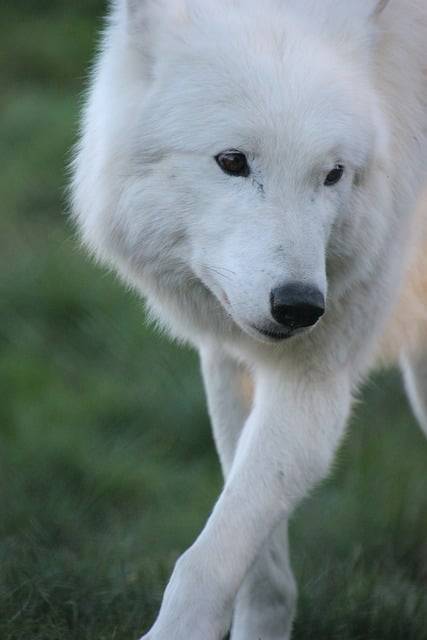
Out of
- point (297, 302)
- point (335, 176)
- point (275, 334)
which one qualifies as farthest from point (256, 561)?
point (335, 176)

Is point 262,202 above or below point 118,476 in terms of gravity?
above

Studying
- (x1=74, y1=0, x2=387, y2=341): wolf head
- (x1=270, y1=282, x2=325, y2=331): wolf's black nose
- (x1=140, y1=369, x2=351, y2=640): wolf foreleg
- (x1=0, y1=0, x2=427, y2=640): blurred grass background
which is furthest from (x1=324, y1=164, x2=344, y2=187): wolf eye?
(x1=0, y1=0, x2=427, y2=640): blurred grass background

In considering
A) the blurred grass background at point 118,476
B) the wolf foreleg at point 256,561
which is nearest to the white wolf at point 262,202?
the wolf foreleg at point 256,561

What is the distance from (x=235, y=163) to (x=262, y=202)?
0.15 meters

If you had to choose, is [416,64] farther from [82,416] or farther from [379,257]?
[82,416]

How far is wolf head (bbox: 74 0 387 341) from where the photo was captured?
163 inches

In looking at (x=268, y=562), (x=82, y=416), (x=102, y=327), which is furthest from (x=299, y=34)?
(x=102, y=327)

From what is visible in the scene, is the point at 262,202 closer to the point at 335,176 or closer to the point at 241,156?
the point at 241,156

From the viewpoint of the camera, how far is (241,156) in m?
4.19

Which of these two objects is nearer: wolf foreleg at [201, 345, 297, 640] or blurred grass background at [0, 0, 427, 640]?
blurred grass background at [0, 0, 427, 640]

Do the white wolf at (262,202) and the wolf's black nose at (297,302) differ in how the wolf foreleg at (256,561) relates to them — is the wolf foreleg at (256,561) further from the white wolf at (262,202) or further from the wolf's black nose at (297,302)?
the wolf's black nose at (297,302)

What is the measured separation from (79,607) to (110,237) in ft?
4.17

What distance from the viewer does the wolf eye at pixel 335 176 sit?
14.0 feet

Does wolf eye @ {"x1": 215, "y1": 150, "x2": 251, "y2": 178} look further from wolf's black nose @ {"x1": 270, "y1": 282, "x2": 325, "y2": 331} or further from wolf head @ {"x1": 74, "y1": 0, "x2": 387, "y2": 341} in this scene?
wolf's black nose @ {"x1": 270, "y1": 282, "x2": 325, "y2": 331}
